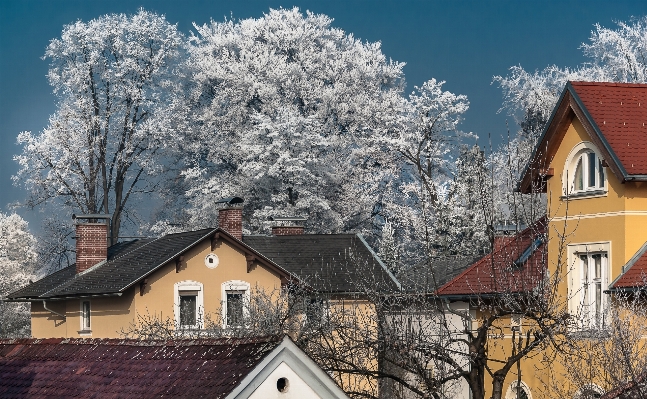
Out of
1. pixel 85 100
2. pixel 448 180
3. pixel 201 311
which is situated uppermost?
pixel 85 100

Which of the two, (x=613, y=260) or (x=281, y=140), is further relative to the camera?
(x=281, y=140)

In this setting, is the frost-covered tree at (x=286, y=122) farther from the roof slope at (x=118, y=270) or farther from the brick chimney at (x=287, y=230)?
the roof slope at (x=118, y=270)

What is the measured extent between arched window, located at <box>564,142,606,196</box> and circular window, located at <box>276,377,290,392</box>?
57.3 ft

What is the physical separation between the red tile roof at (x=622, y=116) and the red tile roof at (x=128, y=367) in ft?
51.8

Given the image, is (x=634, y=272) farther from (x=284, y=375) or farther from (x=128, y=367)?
(x=284, y=375)

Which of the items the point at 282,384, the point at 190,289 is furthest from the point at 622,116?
the point at 282,384

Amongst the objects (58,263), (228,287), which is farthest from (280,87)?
(228,287)

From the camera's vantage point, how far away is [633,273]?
27.8 metres

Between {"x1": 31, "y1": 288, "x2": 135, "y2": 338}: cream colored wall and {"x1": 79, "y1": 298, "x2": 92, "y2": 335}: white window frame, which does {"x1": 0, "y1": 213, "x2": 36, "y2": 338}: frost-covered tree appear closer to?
{"x1": 31, "y1": 288, "x2": 135, "y2": 338}: cream colored wall

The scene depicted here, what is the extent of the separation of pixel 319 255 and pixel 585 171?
15069mm

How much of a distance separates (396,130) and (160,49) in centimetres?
1168

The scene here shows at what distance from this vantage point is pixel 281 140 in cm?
5547

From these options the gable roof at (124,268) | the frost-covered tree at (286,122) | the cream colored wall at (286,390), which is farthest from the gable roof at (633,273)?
the frost-covered tree at (286,122)

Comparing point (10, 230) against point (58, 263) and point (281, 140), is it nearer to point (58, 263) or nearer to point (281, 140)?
point (58, 263)
